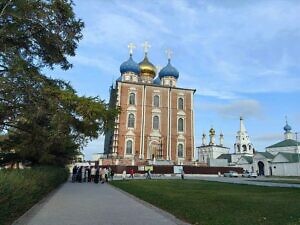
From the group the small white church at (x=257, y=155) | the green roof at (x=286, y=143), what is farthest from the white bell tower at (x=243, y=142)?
the green roof at (x=286, y=143)

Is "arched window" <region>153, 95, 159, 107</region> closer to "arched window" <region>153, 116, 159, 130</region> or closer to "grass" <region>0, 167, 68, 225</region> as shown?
"arched window" <region>153, 116, 159, 130</region>

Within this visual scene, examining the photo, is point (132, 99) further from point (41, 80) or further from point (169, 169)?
point (41, 80)

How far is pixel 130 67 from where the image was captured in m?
74.1

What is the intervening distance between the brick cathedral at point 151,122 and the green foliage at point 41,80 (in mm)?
49657

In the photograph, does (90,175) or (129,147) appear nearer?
(90,175)

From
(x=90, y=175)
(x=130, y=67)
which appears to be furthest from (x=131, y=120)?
(x=90, y=175)

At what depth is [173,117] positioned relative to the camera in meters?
71.1

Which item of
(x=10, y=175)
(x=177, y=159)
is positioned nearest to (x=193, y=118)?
(x=177, y=159)

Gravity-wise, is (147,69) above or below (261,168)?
above

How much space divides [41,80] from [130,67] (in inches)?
2398

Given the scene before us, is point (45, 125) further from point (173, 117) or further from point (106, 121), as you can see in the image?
point (173, 117)

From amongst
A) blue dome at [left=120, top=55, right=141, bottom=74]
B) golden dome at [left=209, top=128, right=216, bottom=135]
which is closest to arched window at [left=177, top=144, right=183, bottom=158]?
blue dome at [left=120, top=55, right=141, bottom=74]

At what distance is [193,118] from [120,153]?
1688 centimetres

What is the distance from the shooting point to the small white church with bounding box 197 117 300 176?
3275 inches
